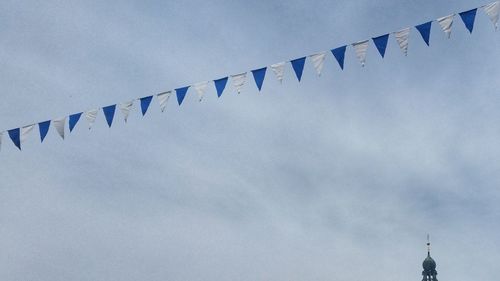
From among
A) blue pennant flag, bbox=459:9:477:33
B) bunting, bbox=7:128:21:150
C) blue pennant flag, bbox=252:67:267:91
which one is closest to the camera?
blue pennant flag, bbox=459:9:477:33

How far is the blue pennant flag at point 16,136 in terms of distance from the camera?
24359 millimetres

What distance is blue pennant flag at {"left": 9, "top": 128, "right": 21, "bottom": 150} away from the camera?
24359 millimetres

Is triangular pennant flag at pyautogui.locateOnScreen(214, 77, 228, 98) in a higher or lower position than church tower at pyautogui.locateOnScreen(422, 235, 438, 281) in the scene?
lower

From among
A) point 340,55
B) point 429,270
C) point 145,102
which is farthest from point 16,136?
point 429,270

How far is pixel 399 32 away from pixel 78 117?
511 inches

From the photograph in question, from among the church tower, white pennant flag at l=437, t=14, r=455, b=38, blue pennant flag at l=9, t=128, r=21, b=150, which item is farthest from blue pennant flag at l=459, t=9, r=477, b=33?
the church tower

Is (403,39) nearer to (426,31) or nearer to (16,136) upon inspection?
(426,31)

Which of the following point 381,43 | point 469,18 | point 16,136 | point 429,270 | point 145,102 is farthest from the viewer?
point 429,270

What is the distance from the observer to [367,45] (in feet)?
67.3

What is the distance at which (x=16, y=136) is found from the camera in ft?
80.1

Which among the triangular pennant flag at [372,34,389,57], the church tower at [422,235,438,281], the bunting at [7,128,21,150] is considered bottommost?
the bunting at [7,128,21,150]

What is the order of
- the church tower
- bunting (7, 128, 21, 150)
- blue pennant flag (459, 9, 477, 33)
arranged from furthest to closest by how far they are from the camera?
the church tower, bunting (7, 128, 21, 150), blue pennant flag (459, 9, 477, 33)

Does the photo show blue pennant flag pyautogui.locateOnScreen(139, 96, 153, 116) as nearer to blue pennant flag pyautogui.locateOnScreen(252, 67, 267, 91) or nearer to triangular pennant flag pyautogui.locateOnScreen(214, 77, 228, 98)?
triangular pennant flag pyautogui.locateOnScreen(214, 77, 228, 98)

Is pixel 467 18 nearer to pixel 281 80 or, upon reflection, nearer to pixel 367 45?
pixel 367 45
